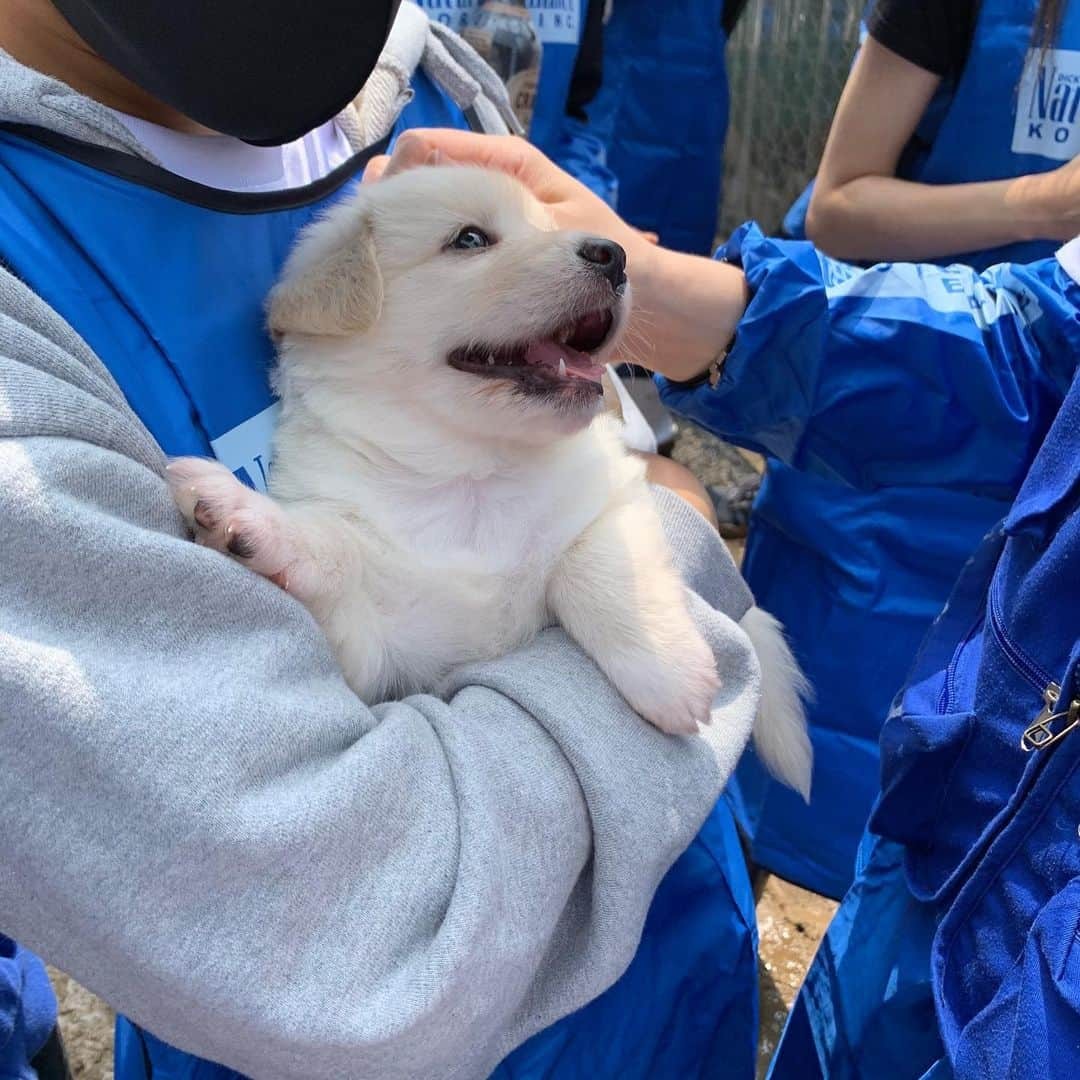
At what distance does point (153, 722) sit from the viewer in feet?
2.89

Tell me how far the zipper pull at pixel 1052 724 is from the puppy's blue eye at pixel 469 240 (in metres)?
1.19

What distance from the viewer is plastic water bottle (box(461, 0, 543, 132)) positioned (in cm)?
321

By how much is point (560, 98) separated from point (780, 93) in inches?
122

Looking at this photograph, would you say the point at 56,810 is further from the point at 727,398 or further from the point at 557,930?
the point at 727,398

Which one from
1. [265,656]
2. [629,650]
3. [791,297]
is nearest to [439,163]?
[791,297]

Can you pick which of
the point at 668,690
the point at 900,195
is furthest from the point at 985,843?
the point at 900,195

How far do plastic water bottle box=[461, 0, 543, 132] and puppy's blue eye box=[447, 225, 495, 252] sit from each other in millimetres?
1633

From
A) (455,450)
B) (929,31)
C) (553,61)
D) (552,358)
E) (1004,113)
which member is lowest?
(455,450)

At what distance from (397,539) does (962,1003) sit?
3.29ft

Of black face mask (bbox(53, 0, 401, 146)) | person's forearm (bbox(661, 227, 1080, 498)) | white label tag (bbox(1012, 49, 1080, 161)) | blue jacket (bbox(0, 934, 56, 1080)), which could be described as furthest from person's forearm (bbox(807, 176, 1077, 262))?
blue jacket (bbox(0, 934, 56, 1080))

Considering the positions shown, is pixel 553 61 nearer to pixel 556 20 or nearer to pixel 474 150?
pixel 556 20

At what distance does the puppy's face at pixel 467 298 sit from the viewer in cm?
165

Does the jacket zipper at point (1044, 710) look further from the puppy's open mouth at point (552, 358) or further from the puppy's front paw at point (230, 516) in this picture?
the puppy's front paw at point (230, 516)

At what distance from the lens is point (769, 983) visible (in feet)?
9.83
